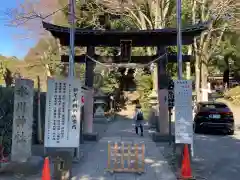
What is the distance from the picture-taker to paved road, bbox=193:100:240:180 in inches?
349

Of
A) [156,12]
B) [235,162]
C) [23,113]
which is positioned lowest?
[235,162]

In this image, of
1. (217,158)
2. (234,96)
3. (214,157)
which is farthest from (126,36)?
(234,96)

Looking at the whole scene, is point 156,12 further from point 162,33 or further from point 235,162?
point 235,162

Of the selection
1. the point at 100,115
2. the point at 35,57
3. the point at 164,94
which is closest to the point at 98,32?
the point at 164,94

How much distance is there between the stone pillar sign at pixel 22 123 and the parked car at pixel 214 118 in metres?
10.7

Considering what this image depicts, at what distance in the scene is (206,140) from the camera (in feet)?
50.6

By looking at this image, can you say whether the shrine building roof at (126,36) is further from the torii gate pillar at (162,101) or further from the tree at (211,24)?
the tree at (211,24)

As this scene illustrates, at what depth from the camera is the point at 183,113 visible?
10.6 metres

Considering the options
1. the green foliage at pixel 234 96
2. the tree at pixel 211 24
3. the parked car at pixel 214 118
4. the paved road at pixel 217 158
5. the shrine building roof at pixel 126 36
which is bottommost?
the paved road at pixel 217 158

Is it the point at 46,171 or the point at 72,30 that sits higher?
the point at 72,30

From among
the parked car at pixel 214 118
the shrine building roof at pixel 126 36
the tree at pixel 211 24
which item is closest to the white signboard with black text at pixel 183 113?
the shrine building roof at pixel 126 36

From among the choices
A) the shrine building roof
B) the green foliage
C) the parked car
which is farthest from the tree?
the shrine building roof

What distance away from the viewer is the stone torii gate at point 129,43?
15.3 meters

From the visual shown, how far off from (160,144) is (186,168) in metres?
6.03
